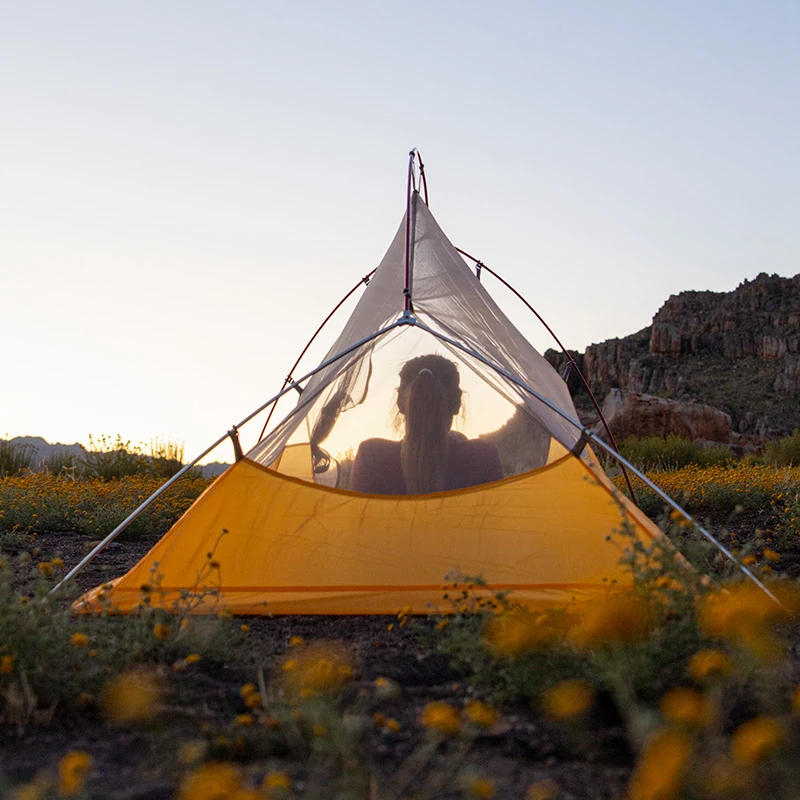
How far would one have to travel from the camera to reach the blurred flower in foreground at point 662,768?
127 centimetres

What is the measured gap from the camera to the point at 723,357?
1714 inches

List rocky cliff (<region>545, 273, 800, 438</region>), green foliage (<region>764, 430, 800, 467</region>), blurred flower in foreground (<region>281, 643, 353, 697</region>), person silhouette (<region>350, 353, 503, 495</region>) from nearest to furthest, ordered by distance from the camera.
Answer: blurred flower in foreground (<region>281, 643, 353, 697</region>)
person silhouette (<region>350, 353, 503, 495</region>)
green foliage (<region>764, 430, 800, 467</region>)
rocky cliff (<region>545, 273, 800, 438</region>)

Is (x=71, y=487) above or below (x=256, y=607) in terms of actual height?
above

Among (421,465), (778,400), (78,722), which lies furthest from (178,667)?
(778,400)

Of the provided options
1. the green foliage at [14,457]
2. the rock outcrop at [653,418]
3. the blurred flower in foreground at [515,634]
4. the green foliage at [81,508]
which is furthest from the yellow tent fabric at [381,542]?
the rock outcrop at [653,418]

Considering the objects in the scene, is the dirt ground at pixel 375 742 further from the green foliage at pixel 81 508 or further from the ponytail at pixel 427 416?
the green foliage at pixel 81 508

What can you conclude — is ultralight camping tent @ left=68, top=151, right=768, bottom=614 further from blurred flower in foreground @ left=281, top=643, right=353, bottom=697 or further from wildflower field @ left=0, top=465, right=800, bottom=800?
blurred flower in foreground @ left=281, top=643, right=353, bottom=697

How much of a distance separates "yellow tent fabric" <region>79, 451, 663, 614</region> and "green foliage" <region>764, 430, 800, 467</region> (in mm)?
10573

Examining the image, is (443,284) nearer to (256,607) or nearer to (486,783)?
(256,607)

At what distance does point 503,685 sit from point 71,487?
716cm

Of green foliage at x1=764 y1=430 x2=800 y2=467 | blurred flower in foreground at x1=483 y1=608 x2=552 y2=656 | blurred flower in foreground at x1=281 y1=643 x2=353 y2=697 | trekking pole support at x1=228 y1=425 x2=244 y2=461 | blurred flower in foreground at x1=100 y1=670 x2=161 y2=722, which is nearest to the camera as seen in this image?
blurred flower in foreground at x1=100 y1=670 x2=161 y2=722

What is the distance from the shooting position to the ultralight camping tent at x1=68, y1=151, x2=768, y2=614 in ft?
14.0

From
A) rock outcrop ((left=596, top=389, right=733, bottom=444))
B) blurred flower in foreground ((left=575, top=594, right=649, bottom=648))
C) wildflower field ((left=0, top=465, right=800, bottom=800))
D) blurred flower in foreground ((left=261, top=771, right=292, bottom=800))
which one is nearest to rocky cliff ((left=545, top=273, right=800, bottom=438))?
rock outcrop ((left=596, top=389, right=733, bottom=444))

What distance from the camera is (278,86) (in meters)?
8.52
